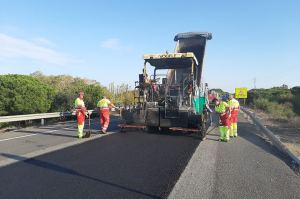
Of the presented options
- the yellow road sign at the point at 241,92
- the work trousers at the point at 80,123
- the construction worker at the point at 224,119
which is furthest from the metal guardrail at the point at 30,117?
the yellow road sign at the point at 241,92

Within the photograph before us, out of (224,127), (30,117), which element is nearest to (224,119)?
(224,127)

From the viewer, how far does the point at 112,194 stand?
18.1ft

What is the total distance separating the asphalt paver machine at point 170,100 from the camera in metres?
13.0

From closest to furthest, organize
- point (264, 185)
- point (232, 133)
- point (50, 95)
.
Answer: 1. point (264, 185)
2. point (232, 133)
3. point (50, 95)

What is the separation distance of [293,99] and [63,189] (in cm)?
3942

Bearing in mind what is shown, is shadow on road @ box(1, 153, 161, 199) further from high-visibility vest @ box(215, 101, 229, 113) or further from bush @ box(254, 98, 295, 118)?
bush @ box(254, 98, 295, 118)

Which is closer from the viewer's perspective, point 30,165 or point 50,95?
point 30,165

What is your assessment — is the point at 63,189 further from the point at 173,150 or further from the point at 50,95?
the point at 50,95

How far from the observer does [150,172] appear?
7.02 meters


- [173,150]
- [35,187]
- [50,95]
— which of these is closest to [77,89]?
[50,95]

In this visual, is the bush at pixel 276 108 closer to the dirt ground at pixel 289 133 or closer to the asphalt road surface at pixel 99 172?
the dirt ground at pixel 289 133

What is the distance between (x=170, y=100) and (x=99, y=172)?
6750 mm

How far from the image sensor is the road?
224 inches

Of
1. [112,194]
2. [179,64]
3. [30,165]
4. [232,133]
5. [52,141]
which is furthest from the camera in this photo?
[179,64]
